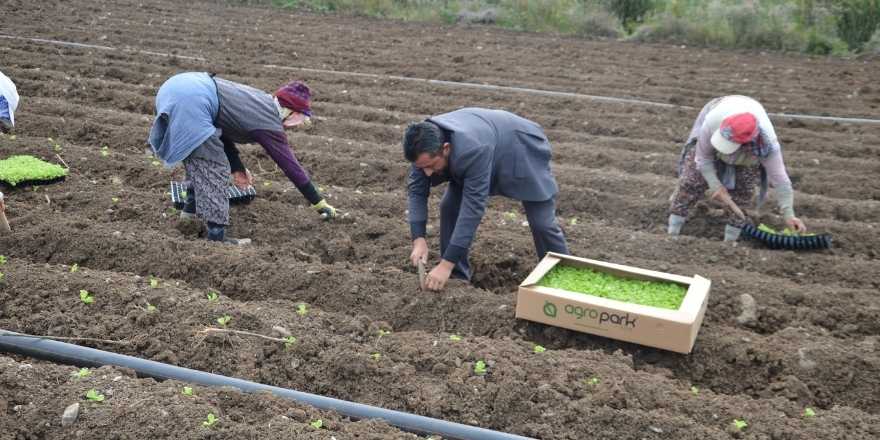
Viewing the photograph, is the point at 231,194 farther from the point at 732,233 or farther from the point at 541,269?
the point at 732,233

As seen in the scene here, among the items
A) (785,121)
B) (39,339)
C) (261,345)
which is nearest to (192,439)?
(261,345)

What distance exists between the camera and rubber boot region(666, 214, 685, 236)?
18.7 feet

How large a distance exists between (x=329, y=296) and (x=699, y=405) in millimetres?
2153

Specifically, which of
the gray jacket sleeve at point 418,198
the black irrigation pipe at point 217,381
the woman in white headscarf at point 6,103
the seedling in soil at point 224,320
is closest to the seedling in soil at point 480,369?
the black irrigation pipe at point 217,381

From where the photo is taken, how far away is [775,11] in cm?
1509

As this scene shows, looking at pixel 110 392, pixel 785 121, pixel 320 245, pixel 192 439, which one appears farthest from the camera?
pixel 785 121

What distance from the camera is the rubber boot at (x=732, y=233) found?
5.56 metres

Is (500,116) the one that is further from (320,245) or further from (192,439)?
(192,439)

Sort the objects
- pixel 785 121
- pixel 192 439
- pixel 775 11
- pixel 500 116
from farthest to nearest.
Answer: pixel 775 11 < pixel 785 121 < pixel 500 116 < pixel 192 439

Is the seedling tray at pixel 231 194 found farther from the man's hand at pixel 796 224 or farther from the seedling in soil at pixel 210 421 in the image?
the man's hand at pixel 796 224

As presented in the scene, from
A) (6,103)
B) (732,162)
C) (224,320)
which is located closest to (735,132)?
(732,162)

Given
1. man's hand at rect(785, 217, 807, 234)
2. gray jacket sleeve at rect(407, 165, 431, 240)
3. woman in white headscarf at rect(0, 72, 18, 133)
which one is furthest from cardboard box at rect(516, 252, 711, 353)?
woman in white headscarf at rect(0, 72, 18, 133)

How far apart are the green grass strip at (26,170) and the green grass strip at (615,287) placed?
4.06 metres

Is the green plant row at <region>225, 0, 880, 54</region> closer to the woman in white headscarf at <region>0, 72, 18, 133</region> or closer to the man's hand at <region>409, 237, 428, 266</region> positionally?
the man's hand at <region>409, 237, 428, 266</region>
